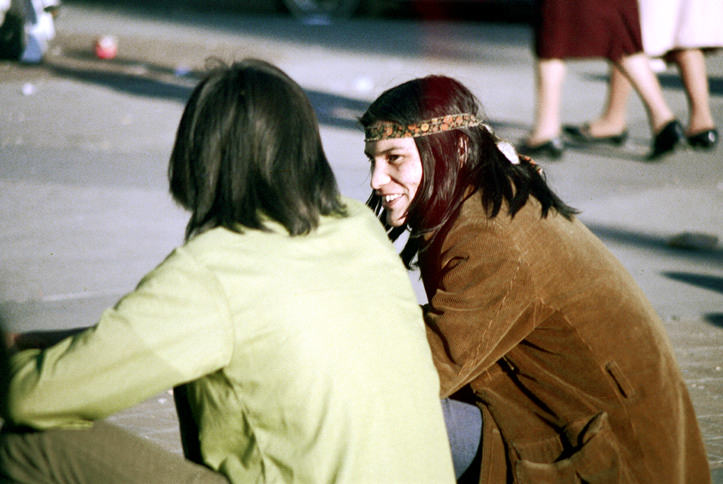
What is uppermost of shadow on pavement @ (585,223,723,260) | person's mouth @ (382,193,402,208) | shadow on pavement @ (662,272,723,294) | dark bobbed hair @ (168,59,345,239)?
dark bobbed hair @ (168,59,345,239)

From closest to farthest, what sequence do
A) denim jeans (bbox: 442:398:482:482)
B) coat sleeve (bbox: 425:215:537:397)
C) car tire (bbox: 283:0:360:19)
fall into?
coat sleeve (bbox: 425:215:537:397), denim jeans (bbox: 442:398:482:482), car tire (bbox: 283:0:360:19)

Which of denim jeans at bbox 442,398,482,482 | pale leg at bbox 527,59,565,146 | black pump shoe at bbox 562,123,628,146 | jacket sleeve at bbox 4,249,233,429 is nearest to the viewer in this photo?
jacket sleeve at bbox 4,249,233,429

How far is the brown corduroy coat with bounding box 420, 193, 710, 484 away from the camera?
2414mm

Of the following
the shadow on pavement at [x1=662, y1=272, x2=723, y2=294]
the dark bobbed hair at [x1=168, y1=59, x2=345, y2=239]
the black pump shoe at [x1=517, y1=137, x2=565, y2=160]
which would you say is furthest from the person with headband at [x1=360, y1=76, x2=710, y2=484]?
the black pump shoe at [x1=517, y1=137, x2=565, y2=160]

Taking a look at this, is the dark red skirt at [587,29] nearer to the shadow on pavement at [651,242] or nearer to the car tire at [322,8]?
the shadow on pavement at [651,242]

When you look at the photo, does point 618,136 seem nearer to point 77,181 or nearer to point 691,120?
point 691,120

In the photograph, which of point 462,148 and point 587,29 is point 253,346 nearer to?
point 462,148

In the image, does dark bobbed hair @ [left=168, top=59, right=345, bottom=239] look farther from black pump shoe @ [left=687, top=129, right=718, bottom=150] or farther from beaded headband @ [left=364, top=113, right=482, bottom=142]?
black pump shoe @ [left=687, top=129, right=718, bottom=150]

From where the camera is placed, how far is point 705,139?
7391 mm

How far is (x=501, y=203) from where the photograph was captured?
2.50 m

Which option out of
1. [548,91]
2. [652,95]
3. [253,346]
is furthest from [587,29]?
[253,346]

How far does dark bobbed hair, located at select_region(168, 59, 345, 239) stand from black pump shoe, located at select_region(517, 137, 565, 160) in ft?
18.2

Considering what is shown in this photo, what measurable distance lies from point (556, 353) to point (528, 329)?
109mm

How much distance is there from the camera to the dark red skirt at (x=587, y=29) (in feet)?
23.5
